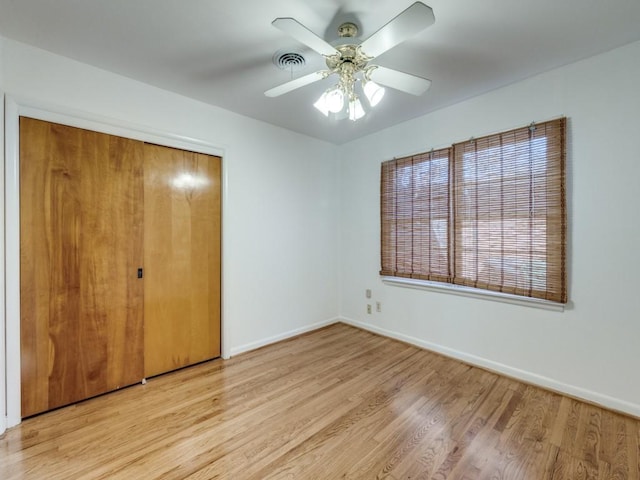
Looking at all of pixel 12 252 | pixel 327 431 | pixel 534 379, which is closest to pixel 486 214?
pixel 534 379

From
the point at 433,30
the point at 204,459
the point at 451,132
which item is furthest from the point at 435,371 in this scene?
the point at 433,30

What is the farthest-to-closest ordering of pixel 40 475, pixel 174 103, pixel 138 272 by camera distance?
pixel 174 103 → pixel 138 272 → pixel 40 475

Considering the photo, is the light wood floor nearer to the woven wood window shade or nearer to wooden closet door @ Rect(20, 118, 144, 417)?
wooden closet door @ Rect(20, 118, 144, 417)

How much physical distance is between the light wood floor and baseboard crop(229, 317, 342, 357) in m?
0.39

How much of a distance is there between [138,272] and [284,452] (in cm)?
178

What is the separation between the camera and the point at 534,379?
7.65 ft

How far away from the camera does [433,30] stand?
1.75m

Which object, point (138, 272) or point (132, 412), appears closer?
point (132, 412)

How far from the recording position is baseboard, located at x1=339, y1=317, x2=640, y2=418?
1965 millimetres

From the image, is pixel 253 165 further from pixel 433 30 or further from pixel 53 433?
pixel 53 433

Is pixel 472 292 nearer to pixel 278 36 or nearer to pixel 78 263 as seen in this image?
pixel 278 36

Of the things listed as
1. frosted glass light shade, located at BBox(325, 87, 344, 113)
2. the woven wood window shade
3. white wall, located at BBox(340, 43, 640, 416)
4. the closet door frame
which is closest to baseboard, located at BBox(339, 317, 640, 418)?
white wall, located at BBox(340, 43, 640, 416)

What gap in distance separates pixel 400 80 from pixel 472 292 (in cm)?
199

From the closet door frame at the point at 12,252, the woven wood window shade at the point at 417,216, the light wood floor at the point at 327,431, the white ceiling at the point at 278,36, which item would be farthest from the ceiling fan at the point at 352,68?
the light wood floor at the point at 327,431
